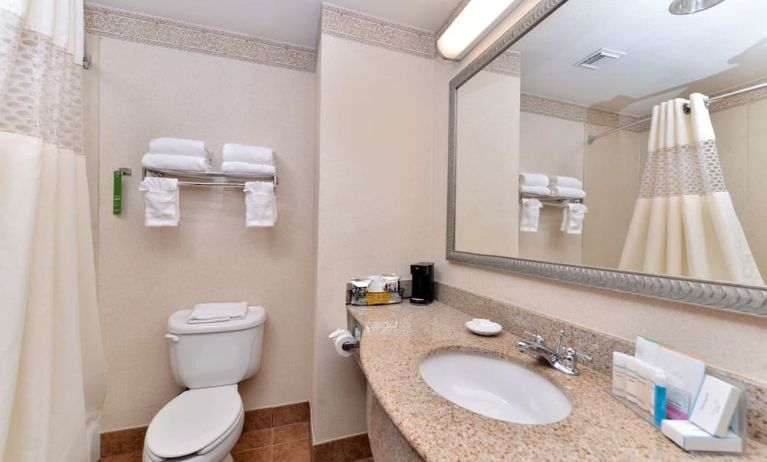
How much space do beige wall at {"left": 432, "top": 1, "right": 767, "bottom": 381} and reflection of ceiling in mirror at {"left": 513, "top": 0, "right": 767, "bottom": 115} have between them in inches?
9.5

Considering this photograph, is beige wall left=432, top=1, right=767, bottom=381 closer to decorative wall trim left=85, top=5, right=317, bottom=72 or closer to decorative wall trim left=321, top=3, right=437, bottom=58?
decorative wall trim left=321, top=3, right=437, bottom=58

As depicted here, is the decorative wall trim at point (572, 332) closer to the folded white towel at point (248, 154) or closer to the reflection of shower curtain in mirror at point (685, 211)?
the reflection of shower curtain in mirror at point (685, 211)

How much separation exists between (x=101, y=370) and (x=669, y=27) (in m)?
1.65

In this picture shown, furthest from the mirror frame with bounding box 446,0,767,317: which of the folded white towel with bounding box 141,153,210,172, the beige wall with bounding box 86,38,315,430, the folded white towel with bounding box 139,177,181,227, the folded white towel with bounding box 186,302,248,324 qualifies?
the folded white towel with bounding box 139,177,181,227

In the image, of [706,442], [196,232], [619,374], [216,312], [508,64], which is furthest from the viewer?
[196,232]

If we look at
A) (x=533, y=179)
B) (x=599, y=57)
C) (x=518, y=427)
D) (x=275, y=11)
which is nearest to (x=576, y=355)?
(x=518, y=427)

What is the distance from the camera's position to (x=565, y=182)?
0.94 metres

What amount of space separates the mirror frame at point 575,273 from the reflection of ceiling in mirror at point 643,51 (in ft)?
0.35

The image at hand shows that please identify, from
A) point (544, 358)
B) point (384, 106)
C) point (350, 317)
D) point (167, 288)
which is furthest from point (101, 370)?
point (384, 106)

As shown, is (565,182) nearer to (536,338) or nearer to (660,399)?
(536,338)

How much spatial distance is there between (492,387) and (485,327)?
20 centimetres

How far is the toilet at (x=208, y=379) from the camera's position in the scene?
3.70 ft

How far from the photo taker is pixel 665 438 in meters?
0.51

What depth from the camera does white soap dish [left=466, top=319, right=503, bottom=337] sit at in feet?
3.28
